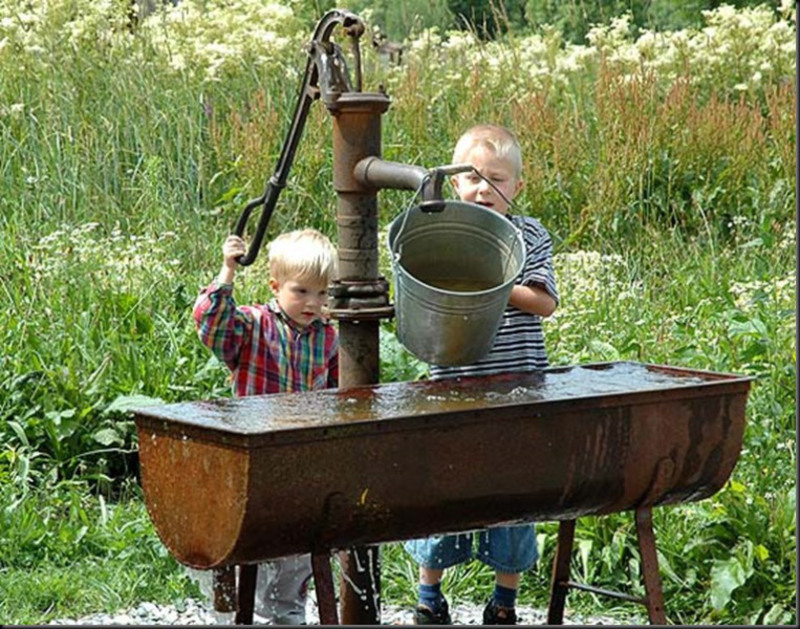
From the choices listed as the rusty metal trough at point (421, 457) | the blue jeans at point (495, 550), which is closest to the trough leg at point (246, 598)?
the rusty metal trough at point (421, 457)

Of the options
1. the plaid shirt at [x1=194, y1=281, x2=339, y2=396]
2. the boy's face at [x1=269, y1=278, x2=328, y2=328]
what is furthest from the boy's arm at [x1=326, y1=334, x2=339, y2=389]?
the boy's face at [x1=269, y1=278, x2=328, y2=328]

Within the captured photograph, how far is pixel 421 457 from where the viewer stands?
11.4ft

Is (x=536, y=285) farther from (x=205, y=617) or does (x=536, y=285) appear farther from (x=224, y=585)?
(x=205, y=617)

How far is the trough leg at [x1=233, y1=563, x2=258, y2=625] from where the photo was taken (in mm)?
3855

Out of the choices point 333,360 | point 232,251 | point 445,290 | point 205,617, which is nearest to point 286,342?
point 333,360

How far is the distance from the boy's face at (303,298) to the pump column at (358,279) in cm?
32

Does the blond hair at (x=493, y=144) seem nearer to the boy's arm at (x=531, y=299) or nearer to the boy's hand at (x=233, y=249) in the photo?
the boy's arm at (x=531, y=299)

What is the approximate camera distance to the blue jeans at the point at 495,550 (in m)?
4.45

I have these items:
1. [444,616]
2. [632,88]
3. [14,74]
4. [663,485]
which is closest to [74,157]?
[14,74]

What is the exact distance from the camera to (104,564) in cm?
493

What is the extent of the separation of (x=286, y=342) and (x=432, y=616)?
2.75 feet

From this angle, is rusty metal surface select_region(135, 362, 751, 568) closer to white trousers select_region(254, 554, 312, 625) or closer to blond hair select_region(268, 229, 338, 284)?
blond hair select_region(268, 229, 338, 284)

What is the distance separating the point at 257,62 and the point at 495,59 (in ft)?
5.06

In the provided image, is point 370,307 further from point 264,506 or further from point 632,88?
point 632,88
